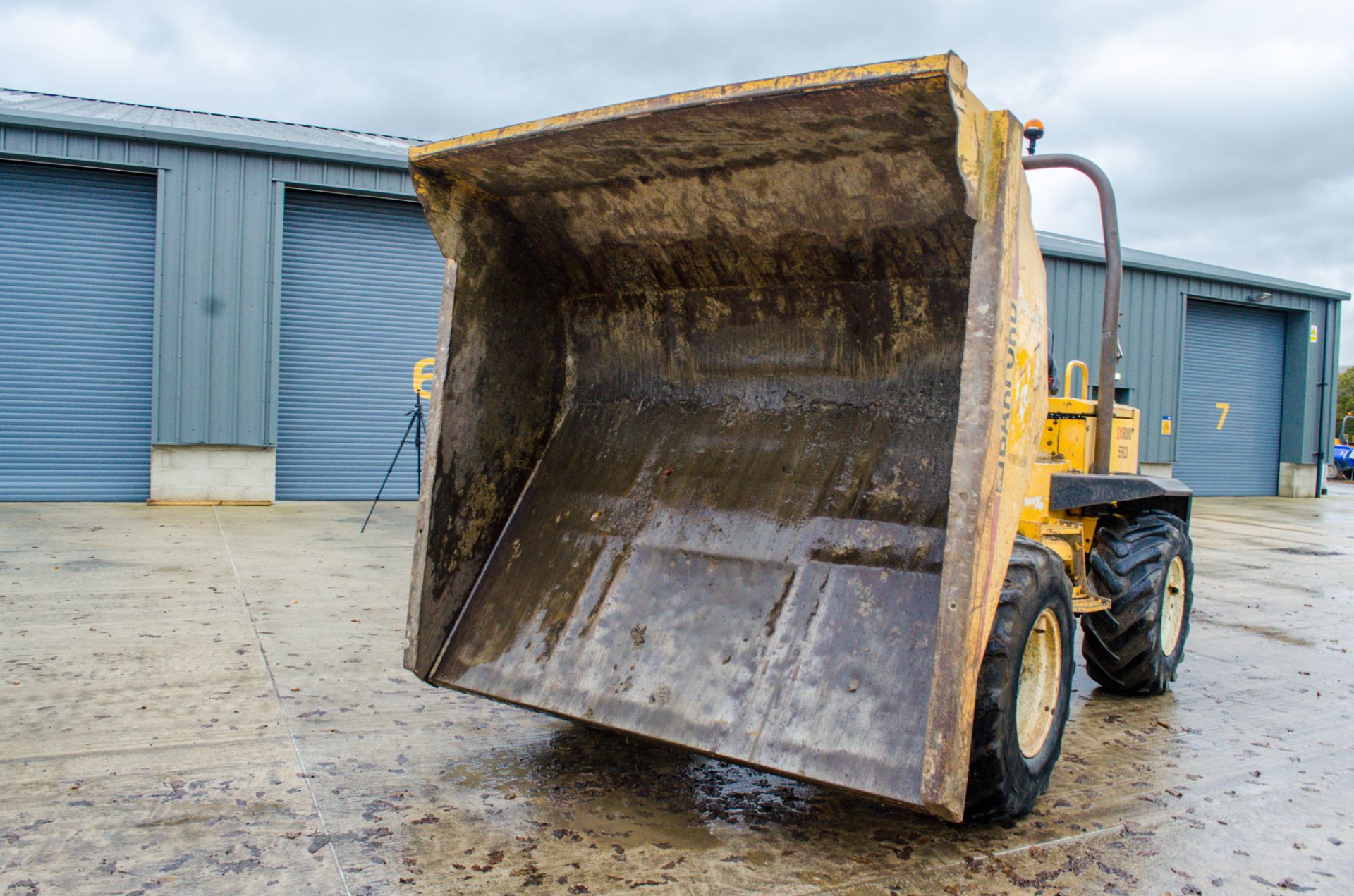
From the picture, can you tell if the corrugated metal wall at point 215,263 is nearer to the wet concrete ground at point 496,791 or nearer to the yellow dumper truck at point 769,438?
the wet concrete ground at point 496,791

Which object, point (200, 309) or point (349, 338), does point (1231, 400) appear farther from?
point (200, 309)

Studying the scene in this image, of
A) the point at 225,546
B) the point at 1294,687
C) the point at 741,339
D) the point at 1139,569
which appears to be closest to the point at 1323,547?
the point at 1294,687

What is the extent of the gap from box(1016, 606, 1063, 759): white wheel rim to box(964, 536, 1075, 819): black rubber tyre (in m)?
0.10

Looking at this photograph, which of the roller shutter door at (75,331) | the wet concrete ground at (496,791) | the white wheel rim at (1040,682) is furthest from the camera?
the roller shutter door at (75,331)

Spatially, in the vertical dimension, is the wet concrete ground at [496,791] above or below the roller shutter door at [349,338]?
below

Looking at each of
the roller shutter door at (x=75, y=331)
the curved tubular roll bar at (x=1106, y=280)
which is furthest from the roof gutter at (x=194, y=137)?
the curved tubular roll bar at (x=1106, y=280)

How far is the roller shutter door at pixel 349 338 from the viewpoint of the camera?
13.5 meters

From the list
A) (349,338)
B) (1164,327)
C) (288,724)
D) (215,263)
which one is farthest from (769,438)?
(1164,327)

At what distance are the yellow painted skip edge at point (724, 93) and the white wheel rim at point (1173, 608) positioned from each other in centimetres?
353

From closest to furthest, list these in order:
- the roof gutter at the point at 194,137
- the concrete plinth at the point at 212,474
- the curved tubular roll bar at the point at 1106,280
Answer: the curved tubular roll bar at the point at 1106,280 → the roof gutter at the point at 194,137 → the concrete plinth at the point at 212,474

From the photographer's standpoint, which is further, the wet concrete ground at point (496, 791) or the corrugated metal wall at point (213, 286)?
the corrugated metal wall at point (213, 286)

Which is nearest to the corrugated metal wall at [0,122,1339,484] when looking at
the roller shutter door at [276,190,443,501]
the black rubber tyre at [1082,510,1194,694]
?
the roller shutter door at [276,190,443,501]

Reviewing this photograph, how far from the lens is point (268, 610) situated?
6.45 metres

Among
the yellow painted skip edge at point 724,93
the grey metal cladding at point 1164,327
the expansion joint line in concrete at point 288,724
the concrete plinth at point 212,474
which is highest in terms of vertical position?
the grey metal cladding at point 1164,327
